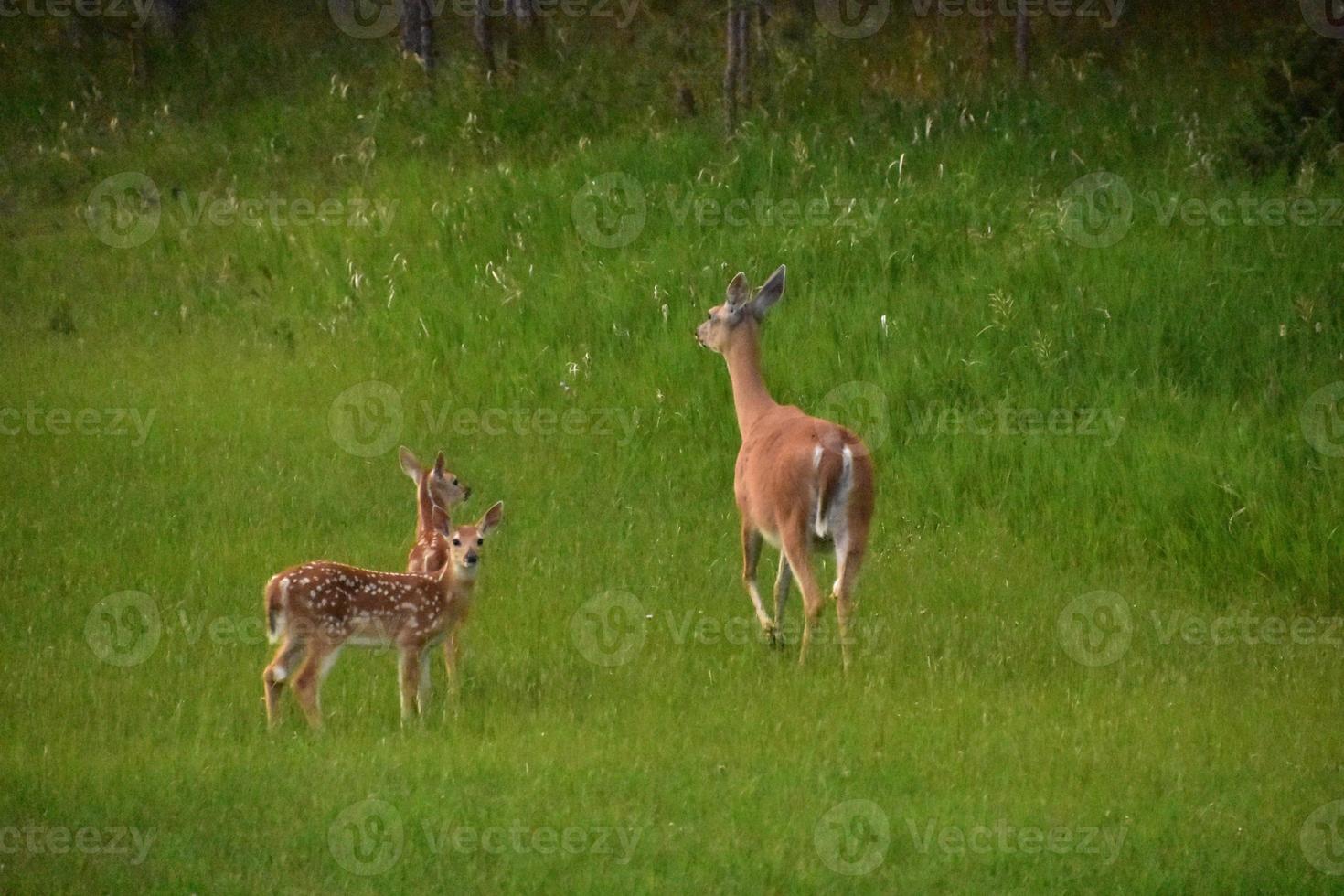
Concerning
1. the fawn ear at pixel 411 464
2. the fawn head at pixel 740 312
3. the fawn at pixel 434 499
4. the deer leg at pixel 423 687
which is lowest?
the deer leg at pixel 423 687

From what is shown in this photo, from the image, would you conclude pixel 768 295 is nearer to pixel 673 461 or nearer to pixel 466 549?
pixel 673 461

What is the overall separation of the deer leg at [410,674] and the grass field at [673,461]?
14 centimetres

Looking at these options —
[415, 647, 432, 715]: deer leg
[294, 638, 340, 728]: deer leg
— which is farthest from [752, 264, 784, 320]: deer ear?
[294, 638, 340, 728]: deer leg

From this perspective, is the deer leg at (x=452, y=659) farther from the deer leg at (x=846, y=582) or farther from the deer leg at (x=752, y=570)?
the deer leg at (x=846, y=582)

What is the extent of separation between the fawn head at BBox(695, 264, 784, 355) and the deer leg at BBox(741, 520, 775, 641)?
1.90m

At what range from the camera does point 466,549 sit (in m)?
9.56

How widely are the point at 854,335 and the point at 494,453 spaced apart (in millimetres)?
3163

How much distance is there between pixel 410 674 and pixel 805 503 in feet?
8.05

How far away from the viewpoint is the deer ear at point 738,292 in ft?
39.5

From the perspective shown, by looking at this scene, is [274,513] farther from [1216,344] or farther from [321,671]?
[1216,344]

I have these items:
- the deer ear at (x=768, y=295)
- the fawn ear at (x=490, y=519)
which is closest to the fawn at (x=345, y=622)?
the fawn ear at (x=490, y=519)

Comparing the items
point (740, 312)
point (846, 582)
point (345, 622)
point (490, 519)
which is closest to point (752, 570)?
point (846, 582)

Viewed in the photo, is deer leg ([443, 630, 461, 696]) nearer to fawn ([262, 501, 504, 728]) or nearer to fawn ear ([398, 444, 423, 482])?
fawn ([262, 501, 504, 728])

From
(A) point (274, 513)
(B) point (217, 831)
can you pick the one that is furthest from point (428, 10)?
(B) point (217, 831)
